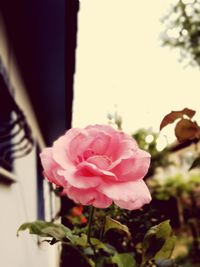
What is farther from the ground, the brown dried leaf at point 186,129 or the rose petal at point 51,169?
the rose petal at point 51,169

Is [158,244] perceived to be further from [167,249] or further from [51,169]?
[51,169]

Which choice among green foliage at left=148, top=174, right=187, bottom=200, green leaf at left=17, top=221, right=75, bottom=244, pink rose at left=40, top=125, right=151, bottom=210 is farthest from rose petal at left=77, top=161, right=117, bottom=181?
green foliage at left=148, top=174, right=187, bottom=200

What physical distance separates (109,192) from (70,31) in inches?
49.5

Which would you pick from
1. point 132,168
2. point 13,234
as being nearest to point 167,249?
point 132,168

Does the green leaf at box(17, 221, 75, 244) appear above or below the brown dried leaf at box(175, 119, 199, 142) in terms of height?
below

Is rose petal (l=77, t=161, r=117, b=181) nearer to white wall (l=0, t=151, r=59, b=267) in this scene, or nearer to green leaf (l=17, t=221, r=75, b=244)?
green leaf (l=17, t=221, r=75, b=244)

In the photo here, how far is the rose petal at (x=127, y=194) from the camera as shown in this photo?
765 mm

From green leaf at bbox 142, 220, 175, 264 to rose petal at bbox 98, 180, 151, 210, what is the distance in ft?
0.72

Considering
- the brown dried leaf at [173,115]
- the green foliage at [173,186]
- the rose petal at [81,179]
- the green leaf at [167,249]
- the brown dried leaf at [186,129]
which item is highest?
the rose petal at [81,179]

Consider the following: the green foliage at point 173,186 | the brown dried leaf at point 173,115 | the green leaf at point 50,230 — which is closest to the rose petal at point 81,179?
the green leaf at point 50,230

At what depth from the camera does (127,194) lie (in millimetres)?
771

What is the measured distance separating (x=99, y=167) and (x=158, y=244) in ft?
0.94

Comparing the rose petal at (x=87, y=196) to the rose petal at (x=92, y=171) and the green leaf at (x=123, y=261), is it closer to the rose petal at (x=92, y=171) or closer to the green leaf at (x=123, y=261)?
the rose petal at (x=92, y=171)

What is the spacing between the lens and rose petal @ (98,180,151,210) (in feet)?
2.51
